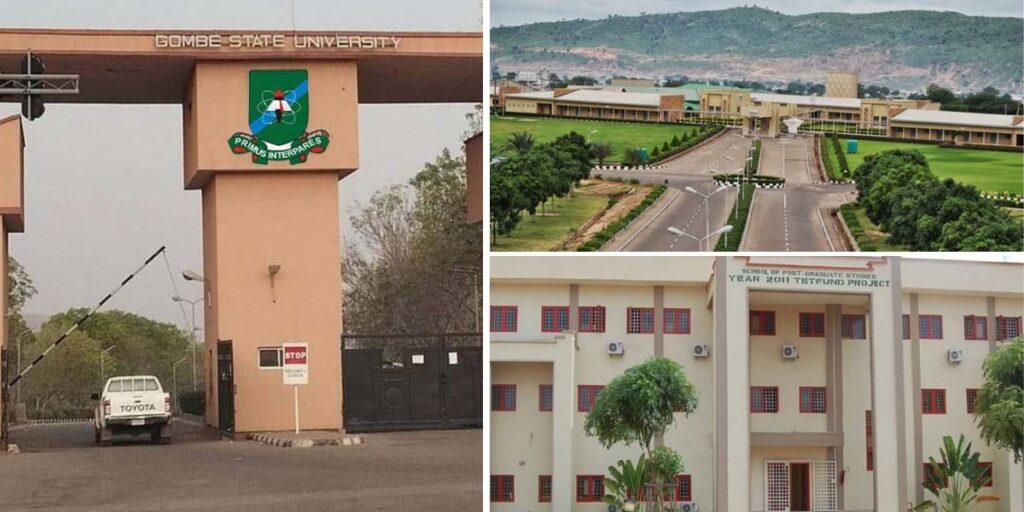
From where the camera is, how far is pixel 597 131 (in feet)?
59.9

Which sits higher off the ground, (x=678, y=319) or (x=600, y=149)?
(x=600, y=149)

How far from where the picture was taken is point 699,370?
23797mm

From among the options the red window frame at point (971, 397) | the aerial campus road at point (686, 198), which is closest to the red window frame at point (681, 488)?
the red window frame at point (971, 397)

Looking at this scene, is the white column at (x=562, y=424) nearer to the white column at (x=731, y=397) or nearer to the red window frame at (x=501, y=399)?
the red window frame at (x=501, y=399)

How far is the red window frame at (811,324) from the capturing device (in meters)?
24.4

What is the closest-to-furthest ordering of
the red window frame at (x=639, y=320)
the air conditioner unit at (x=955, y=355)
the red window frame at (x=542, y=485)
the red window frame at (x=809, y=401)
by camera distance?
the red window frame at (x=542, y=485) → the red window frame at (x=639, y=320) → the air conditioner unit at (x=955, y=355) → the red window frame at (x=809, y=401)

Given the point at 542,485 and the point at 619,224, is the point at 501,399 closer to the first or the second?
the point at 542,485

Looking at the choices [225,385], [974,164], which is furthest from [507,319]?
[974,164]

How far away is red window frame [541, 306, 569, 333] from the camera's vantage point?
2309 centimetres

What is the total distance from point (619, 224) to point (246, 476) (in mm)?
4815

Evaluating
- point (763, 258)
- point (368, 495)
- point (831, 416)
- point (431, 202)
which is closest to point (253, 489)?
point (368, 495)

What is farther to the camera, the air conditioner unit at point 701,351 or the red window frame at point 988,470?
the red window frame at point 988,470

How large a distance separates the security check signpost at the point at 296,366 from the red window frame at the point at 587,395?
400 centimetres

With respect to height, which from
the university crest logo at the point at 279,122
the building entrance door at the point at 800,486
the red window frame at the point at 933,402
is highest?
the university crest logo at the point at 279,122
